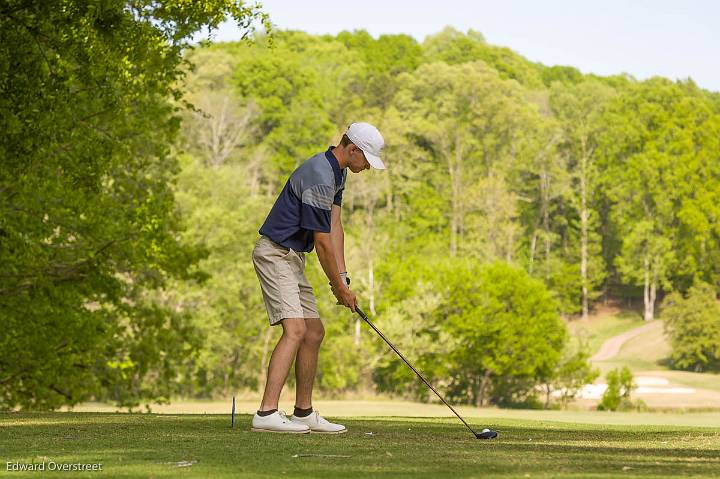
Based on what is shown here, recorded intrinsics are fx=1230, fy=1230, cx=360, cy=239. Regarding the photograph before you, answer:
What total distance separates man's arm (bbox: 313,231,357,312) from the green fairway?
94cm

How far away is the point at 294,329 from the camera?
27.4ft

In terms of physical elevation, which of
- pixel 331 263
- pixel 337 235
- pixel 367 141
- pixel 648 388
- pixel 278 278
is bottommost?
pixel 648 388

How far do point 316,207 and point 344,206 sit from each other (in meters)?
66.7

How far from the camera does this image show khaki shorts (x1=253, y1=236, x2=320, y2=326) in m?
8.35

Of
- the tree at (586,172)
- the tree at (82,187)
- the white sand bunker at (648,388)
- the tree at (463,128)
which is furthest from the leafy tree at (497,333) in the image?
the tree at (586,172)

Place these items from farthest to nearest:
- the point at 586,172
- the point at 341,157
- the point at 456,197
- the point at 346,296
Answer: the point at 586,172, the point at 456,197, the point at 346,296, the point at 341,157

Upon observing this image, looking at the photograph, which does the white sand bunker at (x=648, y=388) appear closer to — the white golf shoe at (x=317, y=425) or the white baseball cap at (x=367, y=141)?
the white golf shoe at (x=317, y=425)

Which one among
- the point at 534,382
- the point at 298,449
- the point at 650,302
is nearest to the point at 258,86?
the point at 650,302

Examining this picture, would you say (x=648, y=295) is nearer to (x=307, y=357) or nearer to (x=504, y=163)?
(x=504, y=163)

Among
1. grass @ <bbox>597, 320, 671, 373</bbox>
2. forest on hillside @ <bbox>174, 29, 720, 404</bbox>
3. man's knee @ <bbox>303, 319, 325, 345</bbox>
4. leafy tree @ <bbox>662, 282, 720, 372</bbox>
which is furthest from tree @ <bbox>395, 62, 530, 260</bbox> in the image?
man's knee @ <bbox>303, 319, 325, 345</bbox>

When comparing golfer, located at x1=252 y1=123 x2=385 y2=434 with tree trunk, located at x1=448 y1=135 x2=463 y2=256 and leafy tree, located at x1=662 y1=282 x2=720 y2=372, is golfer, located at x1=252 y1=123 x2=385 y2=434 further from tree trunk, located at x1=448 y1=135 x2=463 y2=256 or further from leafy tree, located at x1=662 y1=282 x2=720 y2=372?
tree trunk, located at x1=448 y1=135 x2=463 y2=256

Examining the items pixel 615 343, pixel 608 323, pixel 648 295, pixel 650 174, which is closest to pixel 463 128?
pixel 650 174

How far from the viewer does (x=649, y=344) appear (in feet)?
232

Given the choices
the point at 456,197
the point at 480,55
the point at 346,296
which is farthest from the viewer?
the point at 480,55
